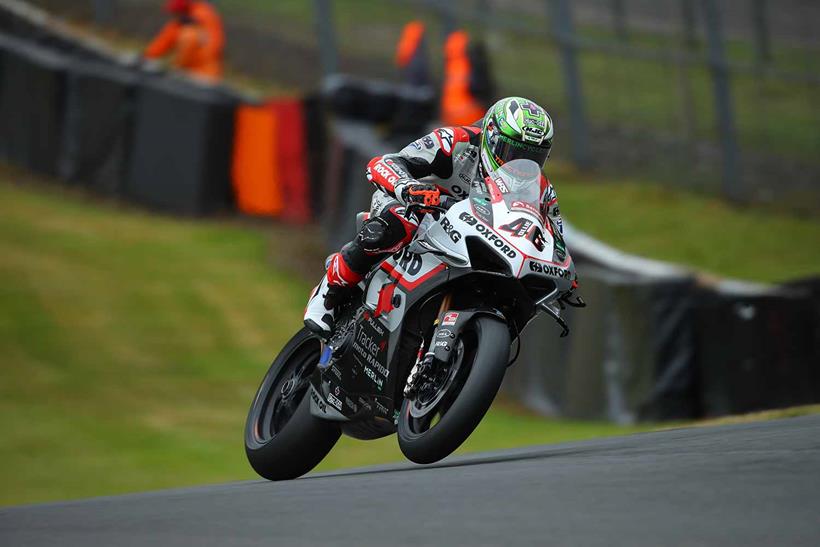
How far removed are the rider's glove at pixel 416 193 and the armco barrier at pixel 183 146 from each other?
1323 centimetres

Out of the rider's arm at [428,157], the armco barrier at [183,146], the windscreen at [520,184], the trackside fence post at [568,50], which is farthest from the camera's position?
the armco barrier at [183,146]

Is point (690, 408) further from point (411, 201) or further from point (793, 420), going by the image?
point (411, 201)

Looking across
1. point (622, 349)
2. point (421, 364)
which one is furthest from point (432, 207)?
point (622, 349)

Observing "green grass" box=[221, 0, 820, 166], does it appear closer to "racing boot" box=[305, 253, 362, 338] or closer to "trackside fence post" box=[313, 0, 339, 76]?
"trackside fence post" box=[313, 0, 339, 76]

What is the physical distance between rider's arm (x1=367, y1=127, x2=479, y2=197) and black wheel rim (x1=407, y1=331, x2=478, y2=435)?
38.3 inches

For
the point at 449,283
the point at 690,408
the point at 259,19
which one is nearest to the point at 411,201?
the point at 449,283

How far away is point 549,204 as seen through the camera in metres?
7.06

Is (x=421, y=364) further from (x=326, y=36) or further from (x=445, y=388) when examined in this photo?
(x=326, y=36)

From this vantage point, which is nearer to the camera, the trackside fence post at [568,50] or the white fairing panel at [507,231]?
the white fairing panel at [507,231]

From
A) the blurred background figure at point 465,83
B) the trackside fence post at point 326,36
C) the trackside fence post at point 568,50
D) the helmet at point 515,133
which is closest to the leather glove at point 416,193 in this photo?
the helmet at point 515,133

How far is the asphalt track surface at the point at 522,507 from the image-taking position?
4.42m

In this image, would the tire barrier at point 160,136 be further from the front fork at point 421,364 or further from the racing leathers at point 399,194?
the front fork at point 421,364

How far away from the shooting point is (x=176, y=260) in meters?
17.5

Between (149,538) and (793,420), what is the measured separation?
3.69 m
